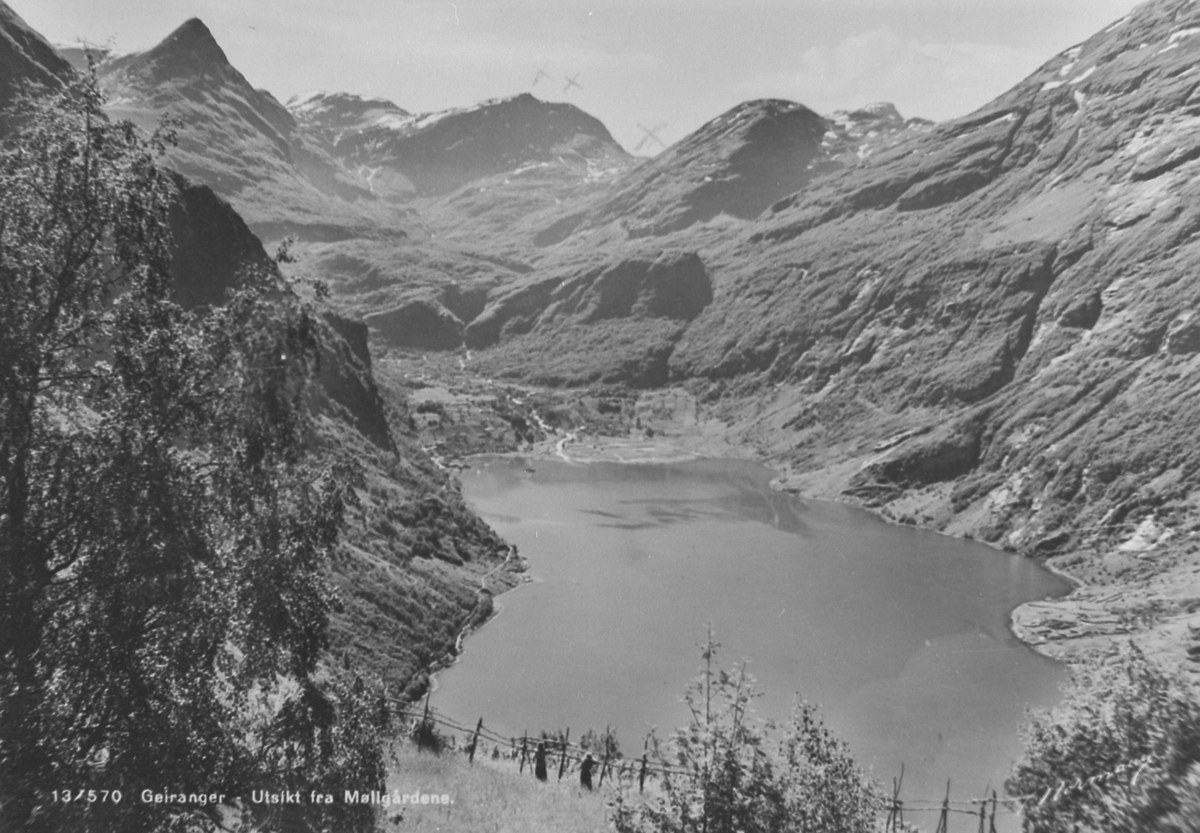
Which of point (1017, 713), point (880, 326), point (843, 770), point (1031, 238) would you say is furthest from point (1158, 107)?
point (843, 770)

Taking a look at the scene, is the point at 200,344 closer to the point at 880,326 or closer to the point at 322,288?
the point at 322,288

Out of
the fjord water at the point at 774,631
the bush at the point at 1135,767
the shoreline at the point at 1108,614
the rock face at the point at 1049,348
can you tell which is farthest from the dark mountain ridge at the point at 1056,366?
the bush at the point at 1135,767

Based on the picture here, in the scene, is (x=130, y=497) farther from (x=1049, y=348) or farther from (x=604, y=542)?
(x=1049, y=348)

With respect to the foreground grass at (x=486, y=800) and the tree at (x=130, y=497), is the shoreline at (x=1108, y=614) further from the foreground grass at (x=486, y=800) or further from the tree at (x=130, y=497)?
the tree at (x=130, y=497)

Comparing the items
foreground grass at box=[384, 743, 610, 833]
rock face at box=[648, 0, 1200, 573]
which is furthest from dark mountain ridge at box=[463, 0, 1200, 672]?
foreground grass at box=[384, 743, 610, 833]

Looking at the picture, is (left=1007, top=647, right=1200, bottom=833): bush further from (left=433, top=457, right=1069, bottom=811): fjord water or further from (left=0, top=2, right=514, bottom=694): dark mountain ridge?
(left=0, top=2, right=514, bottom=694): dark mountain ridge

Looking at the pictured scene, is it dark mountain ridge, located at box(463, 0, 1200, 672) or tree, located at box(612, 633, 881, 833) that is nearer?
tree, located at box(612, 633, 881, 833)
